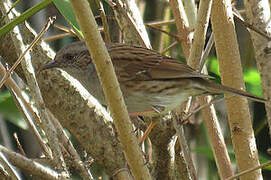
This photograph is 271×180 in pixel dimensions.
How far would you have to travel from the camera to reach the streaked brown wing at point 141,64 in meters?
2.95

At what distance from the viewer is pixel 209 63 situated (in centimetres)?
423

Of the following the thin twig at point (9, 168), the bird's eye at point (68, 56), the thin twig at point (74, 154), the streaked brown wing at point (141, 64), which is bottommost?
the thin twig at point (74, 154)

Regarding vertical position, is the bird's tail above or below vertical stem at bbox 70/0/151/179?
below

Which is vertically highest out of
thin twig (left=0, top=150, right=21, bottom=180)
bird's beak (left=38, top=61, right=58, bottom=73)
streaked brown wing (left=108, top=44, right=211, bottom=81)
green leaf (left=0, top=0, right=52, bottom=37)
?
green leaf (left=0, top=0, right=52, bottom=37)

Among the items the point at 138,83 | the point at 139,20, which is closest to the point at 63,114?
the point at 138,83

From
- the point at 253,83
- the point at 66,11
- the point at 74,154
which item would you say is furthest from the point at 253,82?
the point at 66,11

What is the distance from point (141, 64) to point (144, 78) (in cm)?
9

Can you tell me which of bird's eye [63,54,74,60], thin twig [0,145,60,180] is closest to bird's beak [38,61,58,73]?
bird's eye [63,54,74,60]

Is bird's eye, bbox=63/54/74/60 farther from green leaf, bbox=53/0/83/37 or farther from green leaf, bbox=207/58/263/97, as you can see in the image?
green leaf, bbox=207/58/263/97

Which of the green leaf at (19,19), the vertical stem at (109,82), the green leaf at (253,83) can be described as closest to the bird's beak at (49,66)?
the green leaf at (19,19)

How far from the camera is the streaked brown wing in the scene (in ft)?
9.66

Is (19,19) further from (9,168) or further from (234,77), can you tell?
(234,77)

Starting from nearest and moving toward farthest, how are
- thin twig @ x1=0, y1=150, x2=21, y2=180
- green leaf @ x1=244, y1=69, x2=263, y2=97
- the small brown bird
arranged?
thin twig @ x1=0, y1=150, x2=21, y2=180
the small brown bird
green leaf @ x1=244, y1=69, x2=263, y2=97

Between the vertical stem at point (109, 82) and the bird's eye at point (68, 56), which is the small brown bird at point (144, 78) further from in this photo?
the vertical stem at point (109, 82)
